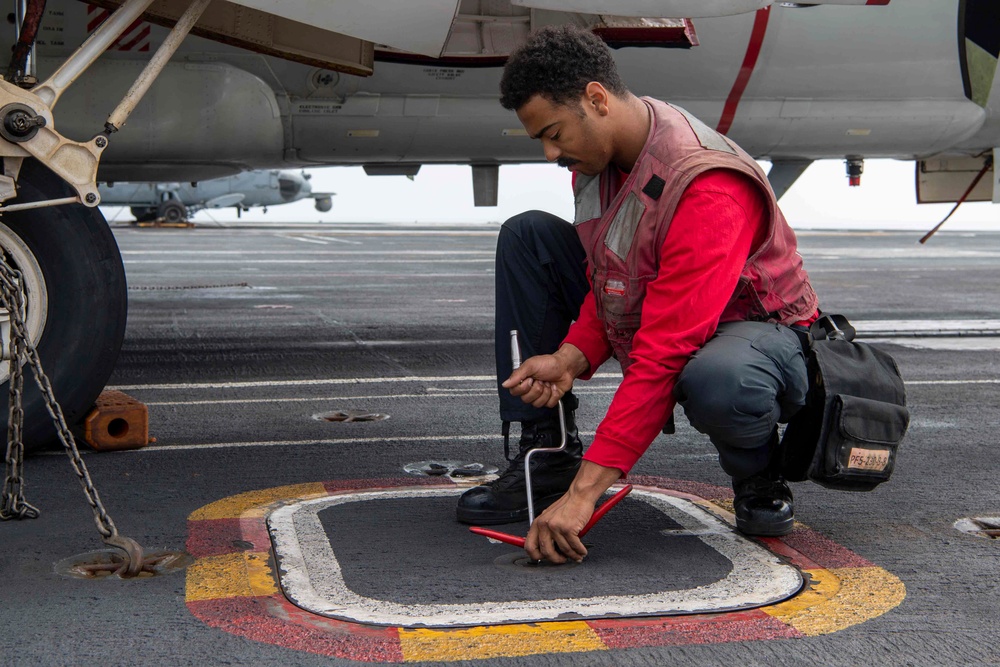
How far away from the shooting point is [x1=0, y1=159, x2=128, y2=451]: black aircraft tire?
12.6 feet

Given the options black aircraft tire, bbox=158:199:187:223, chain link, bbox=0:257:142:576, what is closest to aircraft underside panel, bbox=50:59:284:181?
chain link, bbox=0:257:142:576

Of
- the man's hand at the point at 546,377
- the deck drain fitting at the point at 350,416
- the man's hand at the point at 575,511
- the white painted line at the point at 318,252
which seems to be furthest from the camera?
the white painted line at the point at 318,252

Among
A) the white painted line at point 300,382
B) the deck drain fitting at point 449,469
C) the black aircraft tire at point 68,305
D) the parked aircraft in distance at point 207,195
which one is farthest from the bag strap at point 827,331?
the parked aircraft in distance at point 207,195

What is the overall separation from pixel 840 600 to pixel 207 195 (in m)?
28.9

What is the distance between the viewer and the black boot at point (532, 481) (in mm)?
3178

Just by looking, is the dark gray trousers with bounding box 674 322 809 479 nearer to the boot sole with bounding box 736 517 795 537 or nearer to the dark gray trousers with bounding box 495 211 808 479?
the dark gray trousers with bounding box 495 211 808 479

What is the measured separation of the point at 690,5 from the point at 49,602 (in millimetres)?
2760

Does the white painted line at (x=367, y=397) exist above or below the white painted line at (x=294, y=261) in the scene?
above

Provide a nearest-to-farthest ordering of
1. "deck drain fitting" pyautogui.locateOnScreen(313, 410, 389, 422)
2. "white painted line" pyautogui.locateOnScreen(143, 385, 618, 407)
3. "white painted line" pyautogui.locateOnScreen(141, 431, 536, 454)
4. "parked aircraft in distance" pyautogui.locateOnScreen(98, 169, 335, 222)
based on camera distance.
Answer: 1. "white painted line" pyautogui.locateOnScreen(141, 431, 536, 454)
2. "deck drain fitting" pyautogui.locateOnScreen(313, 410, 389, 422)
3. "white painted line" pyautogui.locateOnScreen(143, 385, 618, 407)
4. "parked aircraft in distance" pyautogui.locateOnScreen(98, 169, 335, 222)

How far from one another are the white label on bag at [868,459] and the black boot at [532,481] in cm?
76

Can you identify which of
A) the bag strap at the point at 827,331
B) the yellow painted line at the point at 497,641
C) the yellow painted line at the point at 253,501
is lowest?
the yellow painted line at the point at 253,501

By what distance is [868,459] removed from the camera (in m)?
2.81

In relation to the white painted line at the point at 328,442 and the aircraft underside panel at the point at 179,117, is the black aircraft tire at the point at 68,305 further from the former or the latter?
the aircraft underside panel at the point at 179,117

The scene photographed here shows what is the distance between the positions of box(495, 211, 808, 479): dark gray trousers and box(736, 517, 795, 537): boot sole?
0.15 metres
